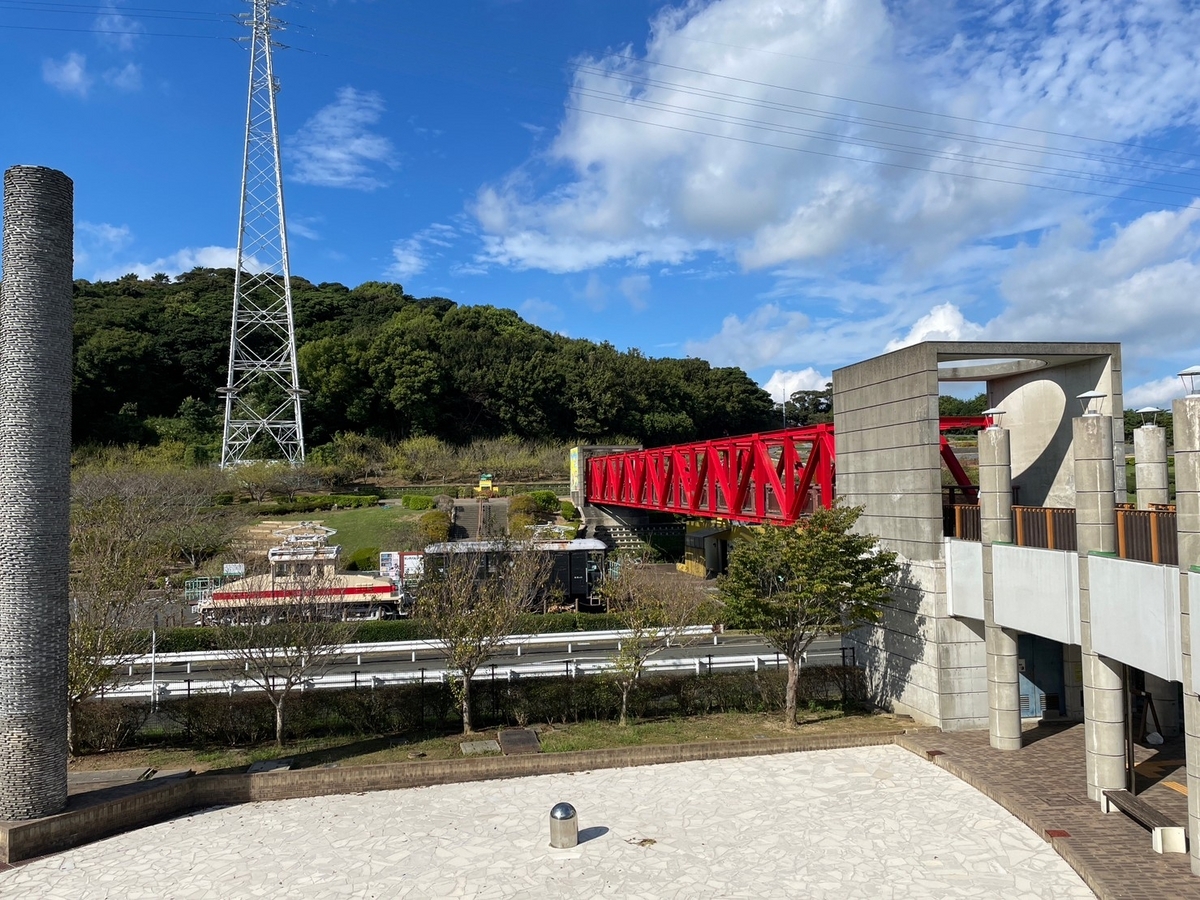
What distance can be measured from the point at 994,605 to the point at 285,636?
517 inches

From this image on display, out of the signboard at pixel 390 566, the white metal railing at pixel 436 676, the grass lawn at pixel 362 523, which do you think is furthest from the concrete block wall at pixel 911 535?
the grass lawn at pixel 362 523

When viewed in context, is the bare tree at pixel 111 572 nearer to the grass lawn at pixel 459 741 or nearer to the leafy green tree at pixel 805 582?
the grass lawn at pixel 459 741

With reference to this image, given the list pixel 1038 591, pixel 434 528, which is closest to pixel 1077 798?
pixel 1038 591

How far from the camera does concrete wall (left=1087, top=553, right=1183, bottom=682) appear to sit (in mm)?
9953

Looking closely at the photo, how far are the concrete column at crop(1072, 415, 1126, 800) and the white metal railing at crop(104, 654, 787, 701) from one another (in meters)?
7.73

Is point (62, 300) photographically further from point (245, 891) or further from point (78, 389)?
point (78, 389)

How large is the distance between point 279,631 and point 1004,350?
14995 mm

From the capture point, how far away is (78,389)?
58.0 metres

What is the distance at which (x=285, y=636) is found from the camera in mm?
15289

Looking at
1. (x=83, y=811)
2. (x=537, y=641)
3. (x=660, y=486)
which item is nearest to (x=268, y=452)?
(x=660, y=486)

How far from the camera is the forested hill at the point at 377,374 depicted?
6128cm

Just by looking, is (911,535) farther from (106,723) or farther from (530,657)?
(106,723)

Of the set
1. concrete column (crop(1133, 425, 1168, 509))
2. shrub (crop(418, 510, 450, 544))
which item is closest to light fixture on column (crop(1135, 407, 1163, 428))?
concrete column (crop(1133, 425, 1168, 509))

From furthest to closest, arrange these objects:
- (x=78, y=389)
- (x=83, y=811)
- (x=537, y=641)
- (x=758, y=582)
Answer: (x=78, y=389), (x=537, y=641), (x=758, y=582), (x=83, y=811)
